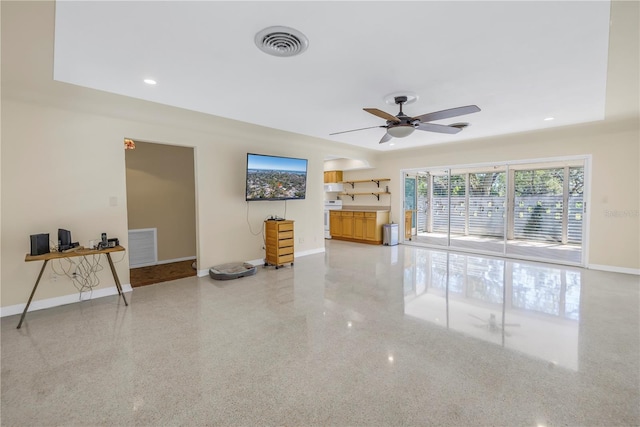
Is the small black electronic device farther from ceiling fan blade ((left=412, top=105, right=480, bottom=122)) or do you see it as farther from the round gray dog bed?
ceiling fan blade ((left=412, top=105, right=480, bottom=122))

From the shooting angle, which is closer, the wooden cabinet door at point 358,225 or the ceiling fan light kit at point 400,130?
the ceiling fan light kit at point 400,130

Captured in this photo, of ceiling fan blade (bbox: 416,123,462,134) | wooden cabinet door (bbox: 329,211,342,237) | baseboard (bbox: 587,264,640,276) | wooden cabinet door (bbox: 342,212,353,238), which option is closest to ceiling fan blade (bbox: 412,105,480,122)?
ceiling fan blade (bbox: 416,123,462,134)

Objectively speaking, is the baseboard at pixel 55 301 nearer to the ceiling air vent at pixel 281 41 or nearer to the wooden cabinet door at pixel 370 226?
the ceiling air vent at pixel 281 41

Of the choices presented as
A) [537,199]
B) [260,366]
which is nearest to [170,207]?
[260,366]

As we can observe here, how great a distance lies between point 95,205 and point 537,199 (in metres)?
8.42

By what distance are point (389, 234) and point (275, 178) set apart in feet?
12.7

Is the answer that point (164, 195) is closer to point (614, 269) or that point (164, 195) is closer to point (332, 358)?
point (332, 358)

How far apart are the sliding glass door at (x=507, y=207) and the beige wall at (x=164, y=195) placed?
226 inches

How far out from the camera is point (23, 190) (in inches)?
131

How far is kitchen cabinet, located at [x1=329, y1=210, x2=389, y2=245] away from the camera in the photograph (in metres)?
8.00

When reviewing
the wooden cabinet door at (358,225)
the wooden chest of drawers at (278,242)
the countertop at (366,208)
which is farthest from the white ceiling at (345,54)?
the wooden cabinet door at (358,225)

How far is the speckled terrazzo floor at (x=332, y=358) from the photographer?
177 centimetres

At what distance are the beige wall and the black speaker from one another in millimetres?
2291

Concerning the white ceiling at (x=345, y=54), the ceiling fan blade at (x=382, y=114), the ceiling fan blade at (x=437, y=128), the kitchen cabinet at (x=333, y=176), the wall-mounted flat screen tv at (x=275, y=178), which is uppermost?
the white ceiling at (x=345, y=54)
